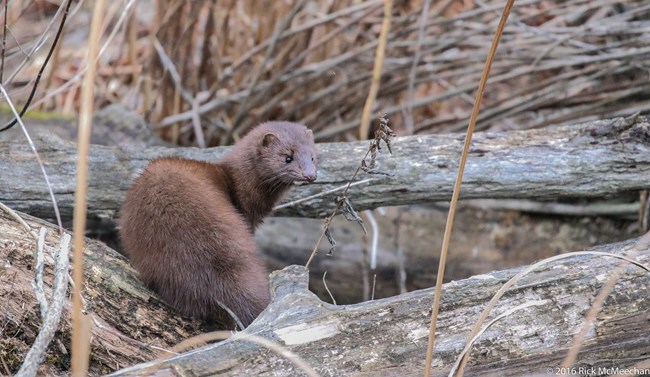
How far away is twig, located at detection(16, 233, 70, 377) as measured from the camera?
1.81 m

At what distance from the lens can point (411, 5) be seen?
541 centimetres

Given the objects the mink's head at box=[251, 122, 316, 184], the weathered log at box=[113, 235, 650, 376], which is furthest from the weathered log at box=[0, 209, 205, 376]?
the mink's head at box=[251, 122, 316, 184]

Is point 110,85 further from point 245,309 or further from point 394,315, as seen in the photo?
point 394,315

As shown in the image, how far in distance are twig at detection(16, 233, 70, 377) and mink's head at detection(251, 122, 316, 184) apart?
147 cm

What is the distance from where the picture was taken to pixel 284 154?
366cm

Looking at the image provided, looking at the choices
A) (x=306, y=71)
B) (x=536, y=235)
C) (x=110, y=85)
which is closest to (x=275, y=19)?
(x=306, y=71)

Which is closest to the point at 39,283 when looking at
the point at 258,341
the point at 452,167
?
the point at 258,341

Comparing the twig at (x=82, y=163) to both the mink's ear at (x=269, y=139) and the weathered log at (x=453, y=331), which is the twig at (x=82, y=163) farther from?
the mink's ear at (x=269, y=139)

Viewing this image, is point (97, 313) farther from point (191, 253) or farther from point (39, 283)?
point (39, 283)

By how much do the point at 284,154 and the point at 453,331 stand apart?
1.51 m

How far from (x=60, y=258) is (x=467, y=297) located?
1245mm

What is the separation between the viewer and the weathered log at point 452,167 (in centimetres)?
359

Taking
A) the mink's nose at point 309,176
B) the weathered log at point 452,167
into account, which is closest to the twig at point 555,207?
the weathered log at point 452,167

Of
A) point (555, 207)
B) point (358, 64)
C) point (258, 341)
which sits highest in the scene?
point (358, 64)
